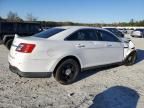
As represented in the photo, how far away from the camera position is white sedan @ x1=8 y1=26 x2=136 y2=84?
5.68 meters

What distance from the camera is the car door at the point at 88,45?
6.52m

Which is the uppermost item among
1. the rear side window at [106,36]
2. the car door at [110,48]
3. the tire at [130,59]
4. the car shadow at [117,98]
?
the rear side window at [106,36]

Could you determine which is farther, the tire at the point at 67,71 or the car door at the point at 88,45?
the car door at the point at 88,45

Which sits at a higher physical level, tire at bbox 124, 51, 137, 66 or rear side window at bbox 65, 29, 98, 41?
rear side window at bbox 65, 29, 98, 41

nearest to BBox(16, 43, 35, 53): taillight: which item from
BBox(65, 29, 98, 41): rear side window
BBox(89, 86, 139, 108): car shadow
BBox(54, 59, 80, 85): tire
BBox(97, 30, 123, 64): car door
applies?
BBox(54, 59, 80, 85): tire

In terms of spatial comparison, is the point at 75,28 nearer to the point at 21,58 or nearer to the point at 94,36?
the point at 94,36

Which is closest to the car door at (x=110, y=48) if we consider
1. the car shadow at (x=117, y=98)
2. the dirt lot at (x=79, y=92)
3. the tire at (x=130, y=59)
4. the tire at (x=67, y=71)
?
the dirt lot at (x=79, y=92)

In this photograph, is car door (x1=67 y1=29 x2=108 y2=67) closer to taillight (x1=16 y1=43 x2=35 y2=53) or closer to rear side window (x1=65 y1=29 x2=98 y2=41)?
rear side window (x1=65 y1=29 x2=98 y2=41)

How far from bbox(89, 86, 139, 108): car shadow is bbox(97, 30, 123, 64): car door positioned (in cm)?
165

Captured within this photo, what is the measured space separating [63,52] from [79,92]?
114 centimetres

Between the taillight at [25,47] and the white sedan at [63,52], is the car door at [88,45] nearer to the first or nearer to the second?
the white sedan at [63,52]

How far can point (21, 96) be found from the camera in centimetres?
525

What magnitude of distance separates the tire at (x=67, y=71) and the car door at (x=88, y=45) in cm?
39

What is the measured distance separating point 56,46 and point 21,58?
933 mm
